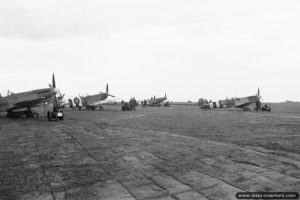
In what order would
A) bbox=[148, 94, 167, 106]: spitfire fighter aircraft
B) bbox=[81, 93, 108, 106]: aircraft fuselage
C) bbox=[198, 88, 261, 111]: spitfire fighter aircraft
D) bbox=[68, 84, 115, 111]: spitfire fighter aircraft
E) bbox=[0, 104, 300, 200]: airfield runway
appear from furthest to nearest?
bbox=[148, 94, 167, 106]: spitfire fighter aircraft, bbox=[81, 93, 108, 106]: aircraft fuselage, bbox=[68, 84, 115, 111]: spitfire fighter aircraft, bbox=[198, 88, 261, 111]: spitfire fighter aircraft, bbox=[0, 104, 300, 200]: airfield runway

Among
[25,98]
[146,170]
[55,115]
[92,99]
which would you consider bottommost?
[146,170]

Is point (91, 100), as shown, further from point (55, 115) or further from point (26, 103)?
point (55, 115)

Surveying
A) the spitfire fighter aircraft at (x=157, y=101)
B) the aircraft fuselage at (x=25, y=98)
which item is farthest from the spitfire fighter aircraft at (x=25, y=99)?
the spitfire fighter aircraft at (x=157, y=101)

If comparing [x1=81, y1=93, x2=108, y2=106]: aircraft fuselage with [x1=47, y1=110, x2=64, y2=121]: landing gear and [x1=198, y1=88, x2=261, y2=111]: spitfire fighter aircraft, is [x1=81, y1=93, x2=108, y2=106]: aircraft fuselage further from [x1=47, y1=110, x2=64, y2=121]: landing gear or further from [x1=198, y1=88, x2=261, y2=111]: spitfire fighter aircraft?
[x1=47, y1=110, x2=64, y2=121]: landing gear

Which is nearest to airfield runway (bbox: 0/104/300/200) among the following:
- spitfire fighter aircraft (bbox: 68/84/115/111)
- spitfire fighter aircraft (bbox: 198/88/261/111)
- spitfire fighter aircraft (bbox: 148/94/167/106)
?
spitfire fighter aircraft (bbox: 198/88/261/111)

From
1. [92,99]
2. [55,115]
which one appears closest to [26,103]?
[55,115]

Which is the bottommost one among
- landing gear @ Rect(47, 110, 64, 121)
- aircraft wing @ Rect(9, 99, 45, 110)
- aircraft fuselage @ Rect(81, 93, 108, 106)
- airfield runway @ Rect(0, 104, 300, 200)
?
airfield runway @ Rect(0, 104, 300, 200)

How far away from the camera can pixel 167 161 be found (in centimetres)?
767

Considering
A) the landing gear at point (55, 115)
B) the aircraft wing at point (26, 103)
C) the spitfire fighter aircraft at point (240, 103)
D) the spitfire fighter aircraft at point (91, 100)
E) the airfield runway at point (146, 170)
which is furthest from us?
the spitfire fighter aircraft at point (91, 100)

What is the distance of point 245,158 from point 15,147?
29.2 ft

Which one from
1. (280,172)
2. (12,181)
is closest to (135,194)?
(12,181)

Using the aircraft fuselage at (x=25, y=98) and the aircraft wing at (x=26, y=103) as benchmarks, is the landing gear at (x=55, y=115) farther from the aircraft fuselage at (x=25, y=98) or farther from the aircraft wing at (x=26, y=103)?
the aircraft wing at (x=26, y=103)

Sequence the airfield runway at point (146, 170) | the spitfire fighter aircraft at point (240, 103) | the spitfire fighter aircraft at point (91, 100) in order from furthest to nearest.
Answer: the spitfire fighter aircraft at point (91, 100)
the spitfire fighter aircraft at point (240, 103)
the airfield runway at point (146, 170)

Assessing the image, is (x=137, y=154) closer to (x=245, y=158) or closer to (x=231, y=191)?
(x=245, y=158)
